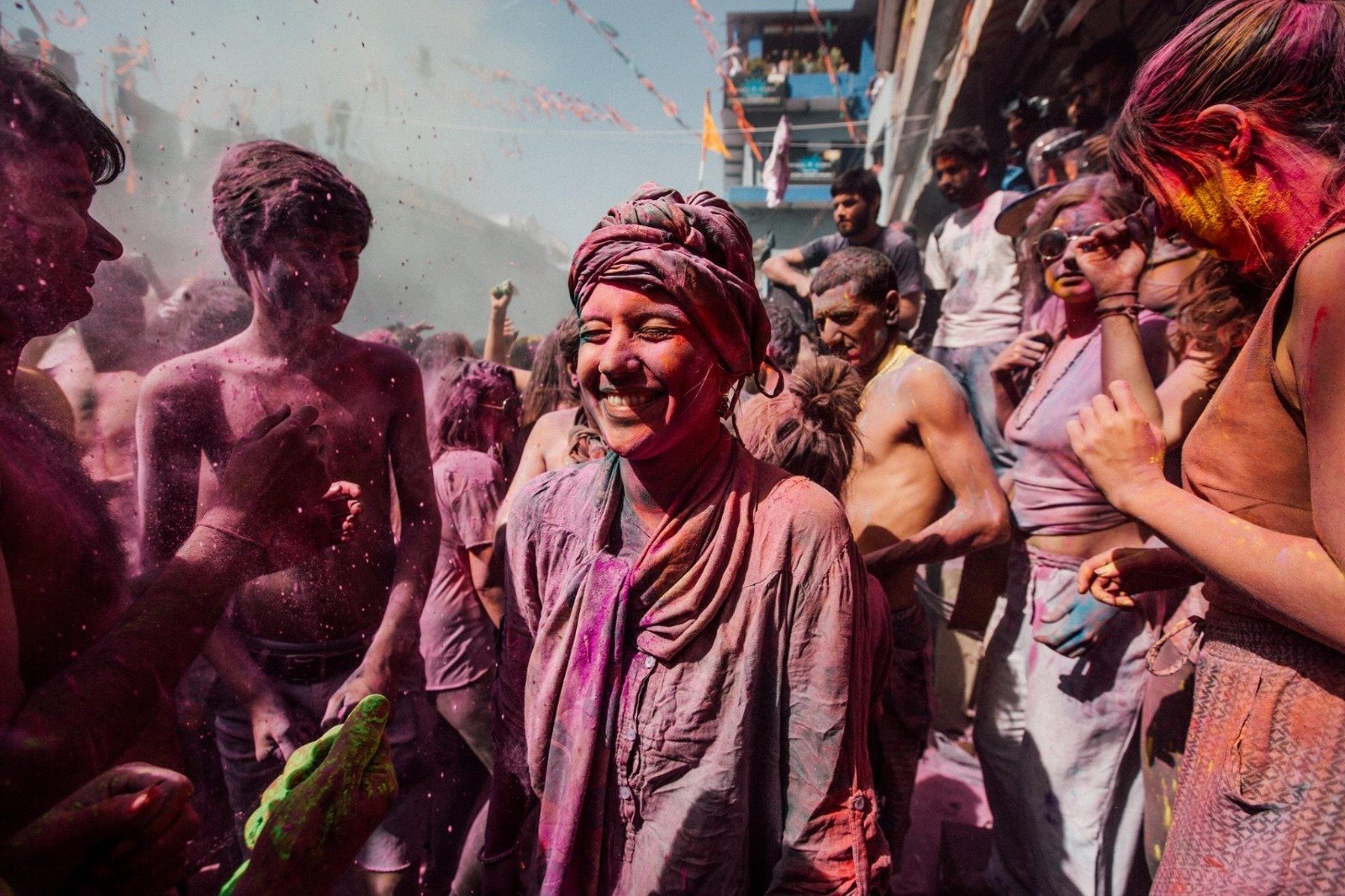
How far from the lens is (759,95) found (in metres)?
23.8

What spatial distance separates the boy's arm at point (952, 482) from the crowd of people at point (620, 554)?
4cm

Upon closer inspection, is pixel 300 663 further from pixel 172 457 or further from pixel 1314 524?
pixel 1314 524

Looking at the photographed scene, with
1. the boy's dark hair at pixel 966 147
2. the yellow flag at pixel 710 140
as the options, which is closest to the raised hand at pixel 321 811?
the boy's dark hair at pixel 966 147

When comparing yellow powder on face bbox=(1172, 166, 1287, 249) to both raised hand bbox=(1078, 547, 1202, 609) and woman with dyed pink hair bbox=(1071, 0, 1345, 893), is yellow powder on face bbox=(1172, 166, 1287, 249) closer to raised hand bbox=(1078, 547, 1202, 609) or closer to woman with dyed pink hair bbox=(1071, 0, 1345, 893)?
woman with dyed pink hair bbox=(1071, 0, 1345, 893)

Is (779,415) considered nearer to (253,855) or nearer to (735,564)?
(735,564)

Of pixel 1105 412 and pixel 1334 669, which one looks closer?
pixel 1334 669

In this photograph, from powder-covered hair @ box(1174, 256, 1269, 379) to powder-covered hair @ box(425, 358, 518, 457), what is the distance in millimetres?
2988

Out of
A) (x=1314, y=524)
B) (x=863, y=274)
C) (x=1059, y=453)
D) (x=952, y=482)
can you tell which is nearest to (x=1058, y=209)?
(x=863, y=274)

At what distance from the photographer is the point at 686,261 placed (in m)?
1.47

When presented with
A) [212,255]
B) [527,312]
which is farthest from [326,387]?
[527,312]

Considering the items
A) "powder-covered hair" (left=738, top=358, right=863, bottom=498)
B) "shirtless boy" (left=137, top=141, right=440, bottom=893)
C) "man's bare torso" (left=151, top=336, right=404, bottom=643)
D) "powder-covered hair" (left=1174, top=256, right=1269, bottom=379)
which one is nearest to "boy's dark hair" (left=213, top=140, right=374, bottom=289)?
"shirtless boy" (left=137, top=141, right=440, bottom=893)

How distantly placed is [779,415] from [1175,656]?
197 centimetres

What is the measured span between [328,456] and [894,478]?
2.24m

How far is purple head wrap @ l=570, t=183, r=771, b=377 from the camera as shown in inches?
57.8
